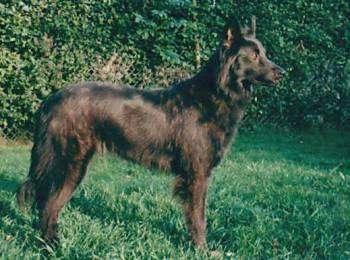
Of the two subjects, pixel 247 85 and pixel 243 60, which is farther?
pixel 247 85

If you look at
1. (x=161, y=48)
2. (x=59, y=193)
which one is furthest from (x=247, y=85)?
(x=161, y=48)

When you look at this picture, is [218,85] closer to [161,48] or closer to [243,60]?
[243,60]

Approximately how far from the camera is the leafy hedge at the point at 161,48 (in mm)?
8148

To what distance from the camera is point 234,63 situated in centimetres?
445

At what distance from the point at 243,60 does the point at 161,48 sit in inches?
189

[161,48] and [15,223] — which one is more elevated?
[161,48]

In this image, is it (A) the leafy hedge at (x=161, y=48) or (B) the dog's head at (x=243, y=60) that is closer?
(B) the dog's head at (x=243, y=60)

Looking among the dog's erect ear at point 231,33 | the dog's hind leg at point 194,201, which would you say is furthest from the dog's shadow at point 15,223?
the dog's erect ear at point 231,33

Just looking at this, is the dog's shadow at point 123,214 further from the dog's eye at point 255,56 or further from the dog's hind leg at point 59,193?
the dog's eye at point 255,56

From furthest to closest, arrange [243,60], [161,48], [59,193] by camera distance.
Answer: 1. [161,48]
2. [243,60]
3. [59,193]

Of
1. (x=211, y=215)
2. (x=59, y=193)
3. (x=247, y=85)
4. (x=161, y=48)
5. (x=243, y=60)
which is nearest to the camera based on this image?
(x=59, y=193)

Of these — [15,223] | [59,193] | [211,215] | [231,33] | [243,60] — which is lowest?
[15,223]

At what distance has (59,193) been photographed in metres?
4.36

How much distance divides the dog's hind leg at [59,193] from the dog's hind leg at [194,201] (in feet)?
2.59
